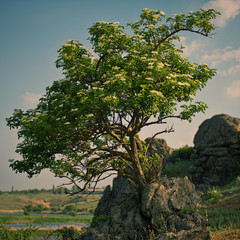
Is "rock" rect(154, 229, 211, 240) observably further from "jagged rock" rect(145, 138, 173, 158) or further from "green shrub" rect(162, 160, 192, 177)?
"jagged rock" rect(145, 138, 173, 158)

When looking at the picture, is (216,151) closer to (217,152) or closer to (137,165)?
(217,152)

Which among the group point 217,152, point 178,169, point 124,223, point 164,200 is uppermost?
point 217,152

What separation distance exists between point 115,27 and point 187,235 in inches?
426

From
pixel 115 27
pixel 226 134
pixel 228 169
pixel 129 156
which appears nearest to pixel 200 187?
pixel 228 169

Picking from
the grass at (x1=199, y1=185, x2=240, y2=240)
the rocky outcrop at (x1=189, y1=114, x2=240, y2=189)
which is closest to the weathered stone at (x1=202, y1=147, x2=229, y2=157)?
the rocky outcrop at (x1=189, y1=114, x2=240, y2=189)

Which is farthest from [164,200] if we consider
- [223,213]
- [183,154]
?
[183,154]

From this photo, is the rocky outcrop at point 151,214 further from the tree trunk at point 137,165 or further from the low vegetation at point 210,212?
the low vegetation at point 210,212

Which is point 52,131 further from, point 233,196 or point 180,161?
point 180,161

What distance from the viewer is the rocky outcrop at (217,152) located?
3025 centimetres

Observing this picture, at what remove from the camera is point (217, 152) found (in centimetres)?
3148

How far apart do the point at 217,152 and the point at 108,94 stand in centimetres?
2330

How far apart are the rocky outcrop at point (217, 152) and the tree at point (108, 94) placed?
52.2 feet

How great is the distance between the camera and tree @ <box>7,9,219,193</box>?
1289 cm

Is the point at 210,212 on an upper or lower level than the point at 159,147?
lower
